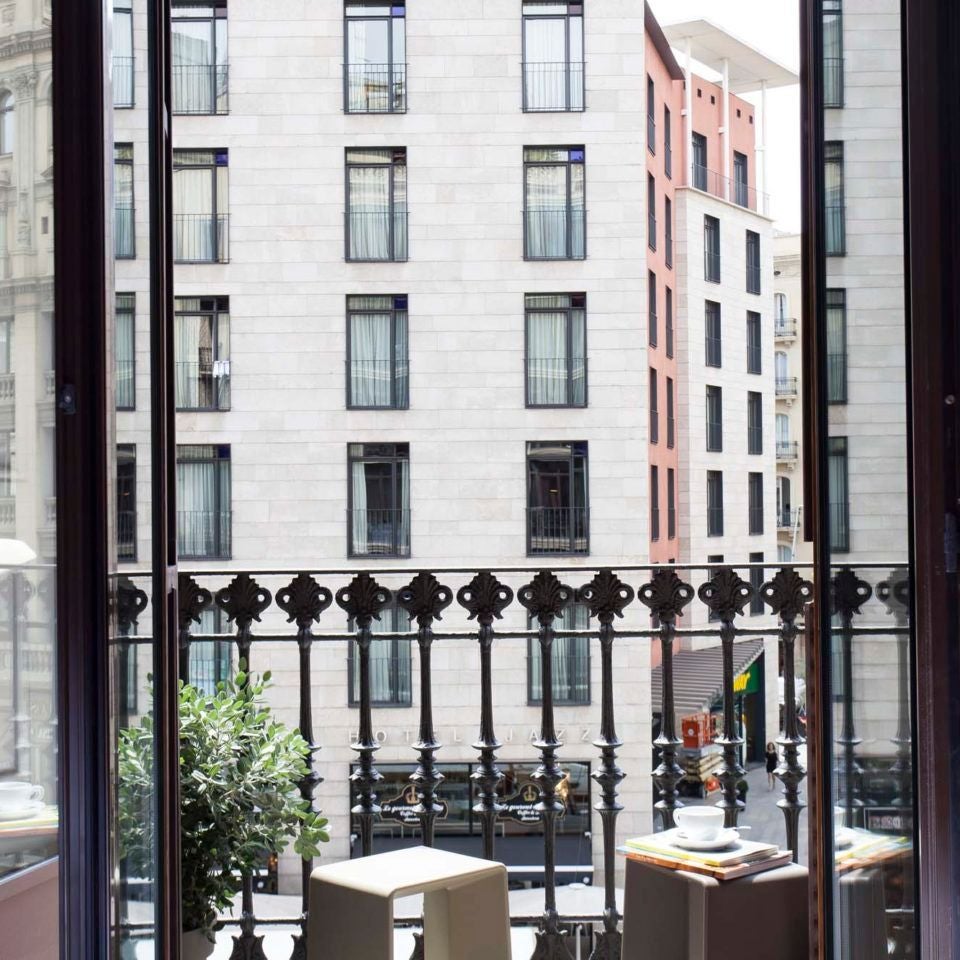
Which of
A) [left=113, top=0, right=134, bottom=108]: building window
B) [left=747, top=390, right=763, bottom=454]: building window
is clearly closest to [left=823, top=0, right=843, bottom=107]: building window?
[left=113, top=0, right=134, bottom=108]: building window

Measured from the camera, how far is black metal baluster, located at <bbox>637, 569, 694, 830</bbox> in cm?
216

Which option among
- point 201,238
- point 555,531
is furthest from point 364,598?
point 201,238

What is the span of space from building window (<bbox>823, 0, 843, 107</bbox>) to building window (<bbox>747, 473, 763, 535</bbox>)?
20.8 metres

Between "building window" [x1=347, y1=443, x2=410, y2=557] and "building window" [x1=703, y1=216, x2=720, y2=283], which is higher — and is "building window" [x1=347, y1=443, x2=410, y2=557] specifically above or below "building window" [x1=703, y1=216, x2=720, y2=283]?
below

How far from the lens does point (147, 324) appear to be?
137 centimetres

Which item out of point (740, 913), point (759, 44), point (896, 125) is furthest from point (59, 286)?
point (759, 44)

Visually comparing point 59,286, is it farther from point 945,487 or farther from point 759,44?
point 759,44

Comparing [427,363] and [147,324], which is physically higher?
[427,363]

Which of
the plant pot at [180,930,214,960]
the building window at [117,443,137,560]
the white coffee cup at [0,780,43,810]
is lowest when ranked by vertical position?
the plant pot at [180,930,214,960]

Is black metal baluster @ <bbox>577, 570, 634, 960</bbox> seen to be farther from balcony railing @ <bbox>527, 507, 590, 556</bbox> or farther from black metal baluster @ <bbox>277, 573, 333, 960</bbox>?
balcony railing @ <bbox>527, 507, 590, 556</bbox>

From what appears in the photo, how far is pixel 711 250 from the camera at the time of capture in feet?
67.9

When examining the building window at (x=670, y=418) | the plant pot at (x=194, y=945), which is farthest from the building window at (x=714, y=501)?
the plant pot at (x=194, y=945)

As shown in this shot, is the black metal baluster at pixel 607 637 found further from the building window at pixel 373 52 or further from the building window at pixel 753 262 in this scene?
the building window at pixel 753 262

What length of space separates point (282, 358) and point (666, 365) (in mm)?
6591
